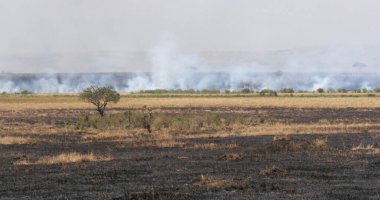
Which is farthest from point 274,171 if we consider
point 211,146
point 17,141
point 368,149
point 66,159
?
point 17,141

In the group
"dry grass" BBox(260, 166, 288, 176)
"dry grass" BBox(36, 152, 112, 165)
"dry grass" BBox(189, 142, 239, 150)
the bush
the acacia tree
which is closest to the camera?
"dry grass" BBox(260, 166, 288, 176)

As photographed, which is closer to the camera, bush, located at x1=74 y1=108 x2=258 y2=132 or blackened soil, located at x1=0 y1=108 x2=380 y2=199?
blackened soil, located at x1=0 y1=108 x2=380 y2=199

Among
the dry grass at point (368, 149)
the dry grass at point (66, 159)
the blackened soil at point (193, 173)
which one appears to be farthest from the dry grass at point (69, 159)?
the dry grass at point (368, 149)

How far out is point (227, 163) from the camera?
28219mm

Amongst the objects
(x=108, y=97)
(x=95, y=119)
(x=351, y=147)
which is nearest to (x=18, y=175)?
(x=351, y=147)

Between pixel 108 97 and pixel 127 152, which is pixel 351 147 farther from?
pixel 108 97

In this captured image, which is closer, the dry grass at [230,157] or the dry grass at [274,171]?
the dry grass at [274,171]

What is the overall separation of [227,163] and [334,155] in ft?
20.3

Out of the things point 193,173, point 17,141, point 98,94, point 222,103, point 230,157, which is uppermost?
point 98,94

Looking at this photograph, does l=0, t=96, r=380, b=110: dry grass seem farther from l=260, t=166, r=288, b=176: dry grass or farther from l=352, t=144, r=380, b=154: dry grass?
l=260, t=166, r=288, b=176: dry grass

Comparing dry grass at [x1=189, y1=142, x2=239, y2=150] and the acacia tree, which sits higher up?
the acacia tree

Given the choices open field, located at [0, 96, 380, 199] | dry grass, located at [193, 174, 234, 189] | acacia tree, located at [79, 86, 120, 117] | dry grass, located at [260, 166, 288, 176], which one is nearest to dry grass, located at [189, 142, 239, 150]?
open field, located at [0, 96, 380, 199]

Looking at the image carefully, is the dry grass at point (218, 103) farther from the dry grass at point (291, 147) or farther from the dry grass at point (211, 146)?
the dry grass at point (291, 147)

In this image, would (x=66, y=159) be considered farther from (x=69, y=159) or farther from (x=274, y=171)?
(x=274, y=171)
